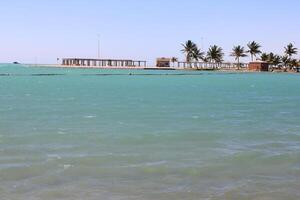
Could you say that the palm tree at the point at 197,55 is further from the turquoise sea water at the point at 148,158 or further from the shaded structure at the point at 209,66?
the turquoise sea water at the point at 148,158

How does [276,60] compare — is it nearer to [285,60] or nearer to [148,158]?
[285,60]

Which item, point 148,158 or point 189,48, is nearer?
point 148,158

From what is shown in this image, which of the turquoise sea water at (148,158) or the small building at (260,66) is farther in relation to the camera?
the small building at (260,66)

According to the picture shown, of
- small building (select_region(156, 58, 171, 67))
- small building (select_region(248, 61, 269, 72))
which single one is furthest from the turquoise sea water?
small building (select_region(156, 58, 171, 67))

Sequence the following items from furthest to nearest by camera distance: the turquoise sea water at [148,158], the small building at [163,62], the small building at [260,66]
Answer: the small building at [163,62] < the small building at [260,66] < the turquoise sea water at [148,158]

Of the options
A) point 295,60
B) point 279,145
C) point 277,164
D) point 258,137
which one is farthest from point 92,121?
point 295,60

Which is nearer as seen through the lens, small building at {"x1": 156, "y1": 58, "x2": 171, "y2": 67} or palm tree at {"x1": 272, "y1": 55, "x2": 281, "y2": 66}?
palm tree at {"x1": 272, "y1": 55, "x2": 281, "y2": 66}

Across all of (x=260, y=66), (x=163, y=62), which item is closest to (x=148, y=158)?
(x=260, y=66)

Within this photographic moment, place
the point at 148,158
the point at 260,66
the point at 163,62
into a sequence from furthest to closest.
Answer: the point at 163,62 < the point at 260,66 < the point at 148,158

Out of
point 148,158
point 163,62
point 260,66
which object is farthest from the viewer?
point 163,62

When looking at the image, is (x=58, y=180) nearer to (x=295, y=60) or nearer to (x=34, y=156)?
(x=34, y=156)

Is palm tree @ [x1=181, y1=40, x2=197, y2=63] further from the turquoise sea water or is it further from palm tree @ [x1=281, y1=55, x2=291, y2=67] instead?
the turquoise sea water

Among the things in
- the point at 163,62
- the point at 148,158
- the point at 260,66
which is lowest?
the point at 148,158

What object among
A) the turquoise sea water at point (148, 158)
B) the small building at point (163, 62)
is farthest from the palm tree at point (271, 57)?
the turquoise sea water at point (148, 158)
